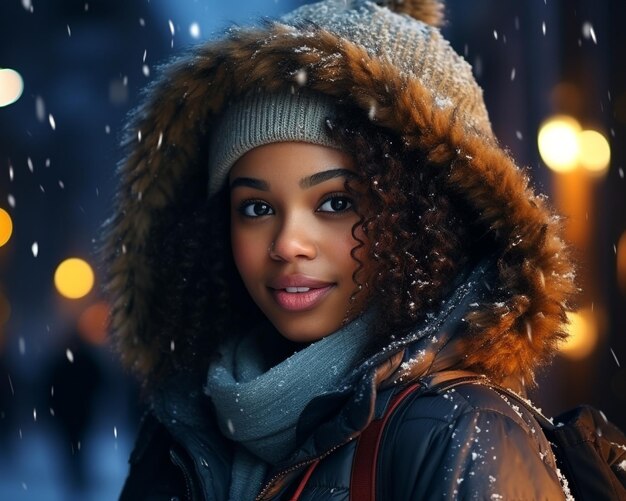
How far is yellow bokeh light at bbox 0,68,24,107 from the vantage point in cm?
1744

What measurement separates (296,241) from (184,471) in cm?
81

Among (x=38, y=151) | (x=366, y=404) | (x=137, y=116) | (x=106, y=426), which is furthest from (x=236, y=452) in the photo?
(x=38, y=151)

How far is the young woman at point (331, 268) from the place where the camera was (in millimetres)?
2248

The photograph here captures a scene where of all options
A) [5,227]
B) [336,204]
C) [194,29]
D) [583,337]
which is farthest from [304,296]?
[5,227]

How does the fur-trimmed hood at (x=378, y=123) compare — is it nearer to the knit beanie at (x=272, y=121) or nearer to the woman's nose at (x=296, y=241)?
the knit beanie at (x=272, y=121)

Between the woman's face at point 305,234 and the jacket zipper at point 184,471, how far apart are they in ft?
1.76

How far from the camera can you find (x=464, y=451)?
207 cm

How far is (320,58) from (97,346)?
698 centimetres

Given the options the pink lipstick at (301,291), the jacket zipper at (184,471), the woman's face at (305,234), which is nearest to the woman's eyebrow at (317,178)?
the woman's face at (305,234)

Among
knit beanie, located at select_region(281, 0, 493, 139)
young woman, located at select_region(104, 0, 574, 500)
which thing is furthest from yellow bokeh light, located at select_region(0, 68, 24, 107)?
knit beanie, located at select_region(281, 0, 493, 139)

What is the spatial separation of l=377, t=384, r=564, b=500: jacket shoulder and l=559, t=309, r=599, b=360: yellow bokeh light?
532cm

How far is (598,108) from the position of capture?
755cm

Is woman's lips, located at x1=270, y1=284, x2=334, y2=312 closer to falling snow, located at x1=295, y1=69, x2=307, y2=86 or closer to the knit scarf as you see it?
the knit scarf

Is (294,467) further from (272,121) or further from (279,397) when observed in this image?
(272,121)
